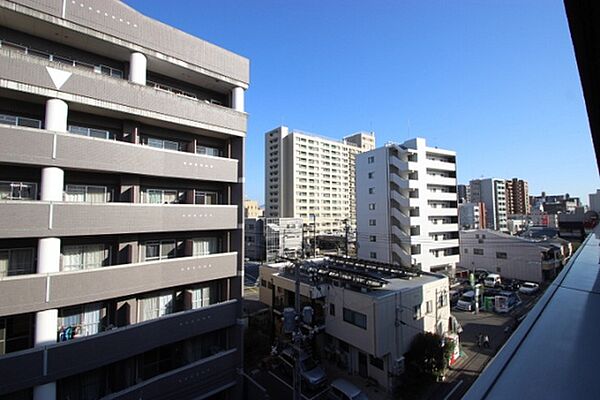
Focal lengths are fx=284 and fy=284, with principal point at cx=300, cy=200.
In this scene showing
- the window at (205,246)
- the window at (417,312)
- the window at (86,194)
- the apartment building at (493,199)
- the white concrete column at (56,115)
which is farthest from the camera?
the apartment building at (493,199)

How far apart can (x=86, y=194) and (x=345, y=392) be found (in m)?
12.2

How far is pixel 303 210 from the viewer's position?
2776 inches

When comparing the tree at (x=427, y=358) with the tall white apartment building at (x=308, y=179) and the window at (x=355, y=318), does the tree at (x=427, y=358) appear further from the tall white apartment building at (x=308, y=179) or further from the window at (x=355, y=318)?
the tall white apartment building at (x=308, y=179)

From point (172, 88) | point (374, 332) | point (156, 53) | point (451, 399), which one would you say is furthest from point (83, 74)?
point (451, 399)

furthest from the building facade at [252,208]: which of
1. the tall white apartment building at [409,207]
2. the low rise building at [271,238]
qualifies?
the tall white apartment building at [409,207]

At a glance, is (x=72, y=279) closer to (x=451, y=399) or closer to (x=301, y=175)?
(x=451, y=399)

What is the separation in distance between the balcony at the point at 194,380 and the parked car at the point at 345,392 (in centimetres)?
452

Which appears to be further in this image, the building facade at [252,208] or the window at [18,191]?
the building facade at [252,208]

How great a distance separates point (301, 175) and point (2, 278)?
6517 centimetres

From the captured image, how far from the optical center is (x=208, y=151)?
11.7 m

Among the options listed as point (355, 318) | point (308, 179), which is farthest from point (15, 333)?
point (308, 179)

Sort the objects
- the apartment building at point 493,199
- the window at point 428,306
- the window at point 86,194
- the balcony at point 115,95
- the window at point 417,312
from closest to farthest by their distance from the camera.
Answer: the balcony at point 115,95, the window at point 86,194, the window at point 417,312, the window at point 428,306, the apartment building at point 493,199

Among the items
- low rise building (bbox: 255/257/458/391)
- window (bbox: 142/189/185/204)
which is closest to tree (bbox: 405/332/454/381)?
low rise building (bbox: 255/257/458/391)

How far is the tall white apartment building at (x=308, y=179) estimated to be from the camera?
70.7 metres
